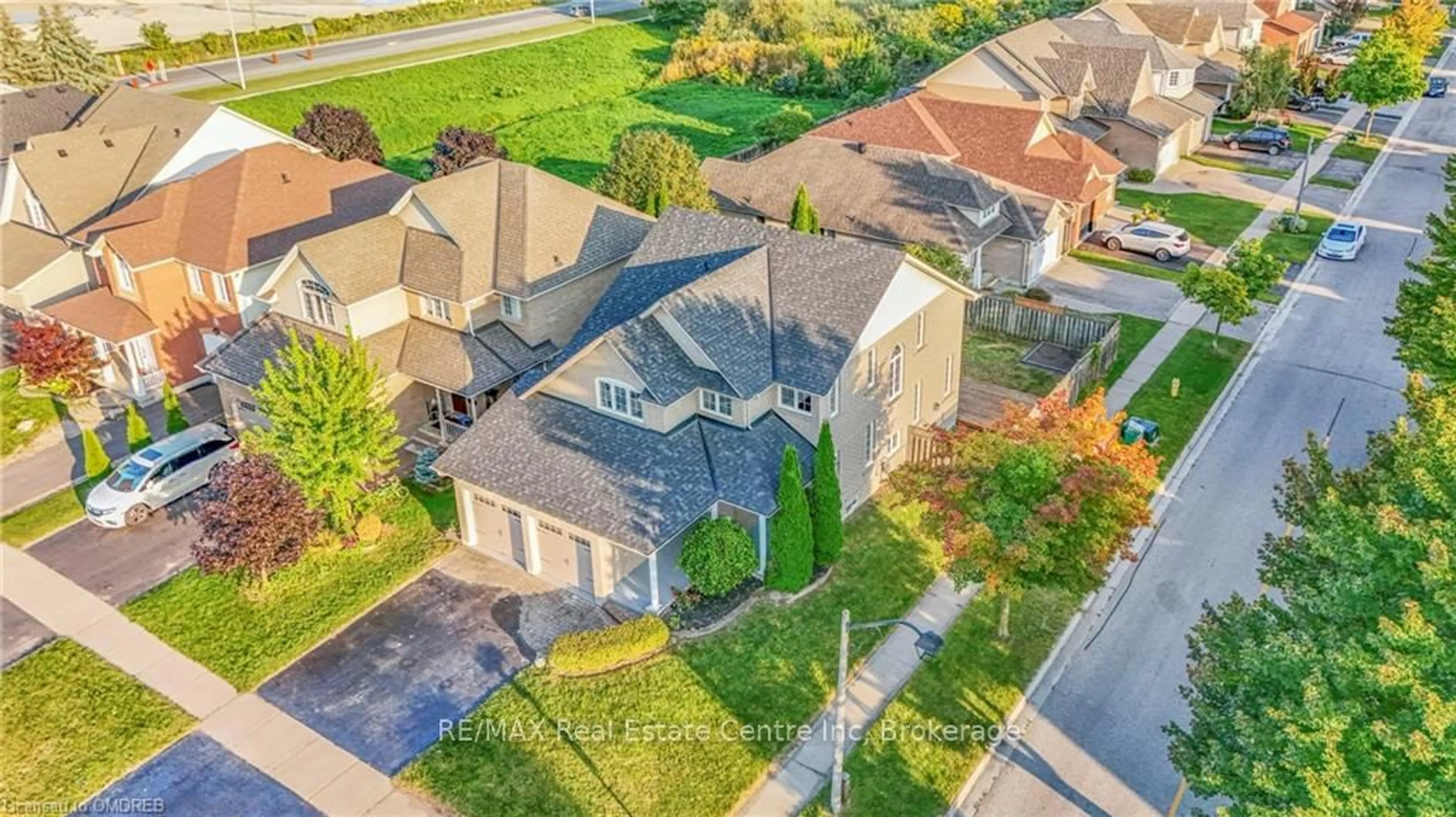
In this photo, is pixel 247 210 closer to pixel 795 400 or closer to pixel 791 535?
pixel 795 400

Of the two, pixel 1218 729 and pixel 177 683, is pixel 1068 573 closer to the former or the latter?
pixel 1218 729

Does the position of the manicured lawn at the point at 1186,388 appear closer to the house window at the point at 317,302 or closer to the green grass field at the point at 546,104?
the house window at the point at 317,302

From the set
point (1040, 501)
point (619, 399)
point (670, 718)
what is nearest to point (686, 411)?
point (619, 399)

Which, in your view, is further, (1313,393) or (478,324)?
(1313,393)

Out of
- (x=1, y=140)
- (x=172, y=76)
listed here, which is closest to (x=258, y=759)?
(x=1, y=140)

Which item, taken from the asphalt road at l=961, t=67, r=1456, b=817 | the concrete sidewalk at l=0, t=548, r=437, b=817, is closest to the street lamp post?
the asphalt road at l=961, t=67, r=1456, b=817

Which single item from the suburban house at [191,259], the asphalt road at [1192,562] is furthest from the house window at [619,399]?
the suburban house at [191,259]

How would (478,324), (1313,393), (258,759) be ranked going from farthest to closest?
(1313,393) → (478,324) → (258,759)
